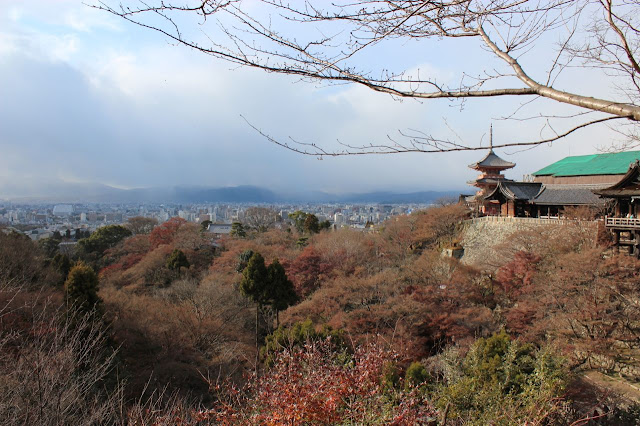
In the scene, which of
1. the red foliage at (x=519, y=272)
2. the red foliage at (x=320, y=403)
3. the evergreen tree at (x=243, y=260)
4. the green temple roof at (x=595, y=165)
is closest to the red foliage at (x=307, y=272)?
the evergreen tree at (x=243, y=260)

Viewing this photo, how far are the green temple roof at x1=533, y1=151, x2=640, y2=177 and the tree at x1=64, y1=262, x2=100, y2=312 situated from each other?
1521 centimetres

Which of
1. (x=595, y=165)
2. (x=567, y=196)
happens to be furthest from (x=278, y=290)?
(x=595, y=165)

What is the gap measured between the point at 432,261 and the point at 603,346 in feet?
17.8

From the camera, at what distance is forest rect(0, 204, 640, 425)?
10.9 ft

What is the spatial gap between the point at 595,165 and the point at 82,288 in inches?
635

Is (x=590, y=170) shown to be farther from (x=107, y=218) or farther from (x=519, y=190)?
(x=107, y=218)

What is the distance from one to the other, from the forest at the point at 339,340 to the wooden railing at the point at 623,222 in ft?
1.63

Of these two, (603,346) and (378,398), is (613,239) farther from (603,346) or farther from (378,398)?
(378,398)

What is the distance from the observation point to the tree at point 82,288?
24.6ft

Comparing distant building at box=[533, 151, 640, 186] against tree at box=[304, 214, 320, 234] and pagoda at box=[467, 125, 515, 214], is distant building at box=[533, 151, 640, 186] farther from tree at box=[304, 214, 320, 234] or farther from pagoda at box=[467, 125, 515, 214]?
tree at box=[304, 214, 320, 234]

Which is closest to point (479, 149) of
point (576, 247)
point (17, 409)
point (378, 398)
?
point (378, 398)

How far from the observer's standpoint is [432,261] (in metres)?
12.3

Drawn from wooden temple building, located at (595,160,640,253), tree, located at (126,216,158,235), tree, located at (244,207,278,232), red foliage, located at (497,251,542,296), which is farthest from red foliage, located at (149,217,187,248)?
wooden temple building, located at (595,160,640,253)

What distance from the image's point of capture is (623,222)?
9.05 meters
